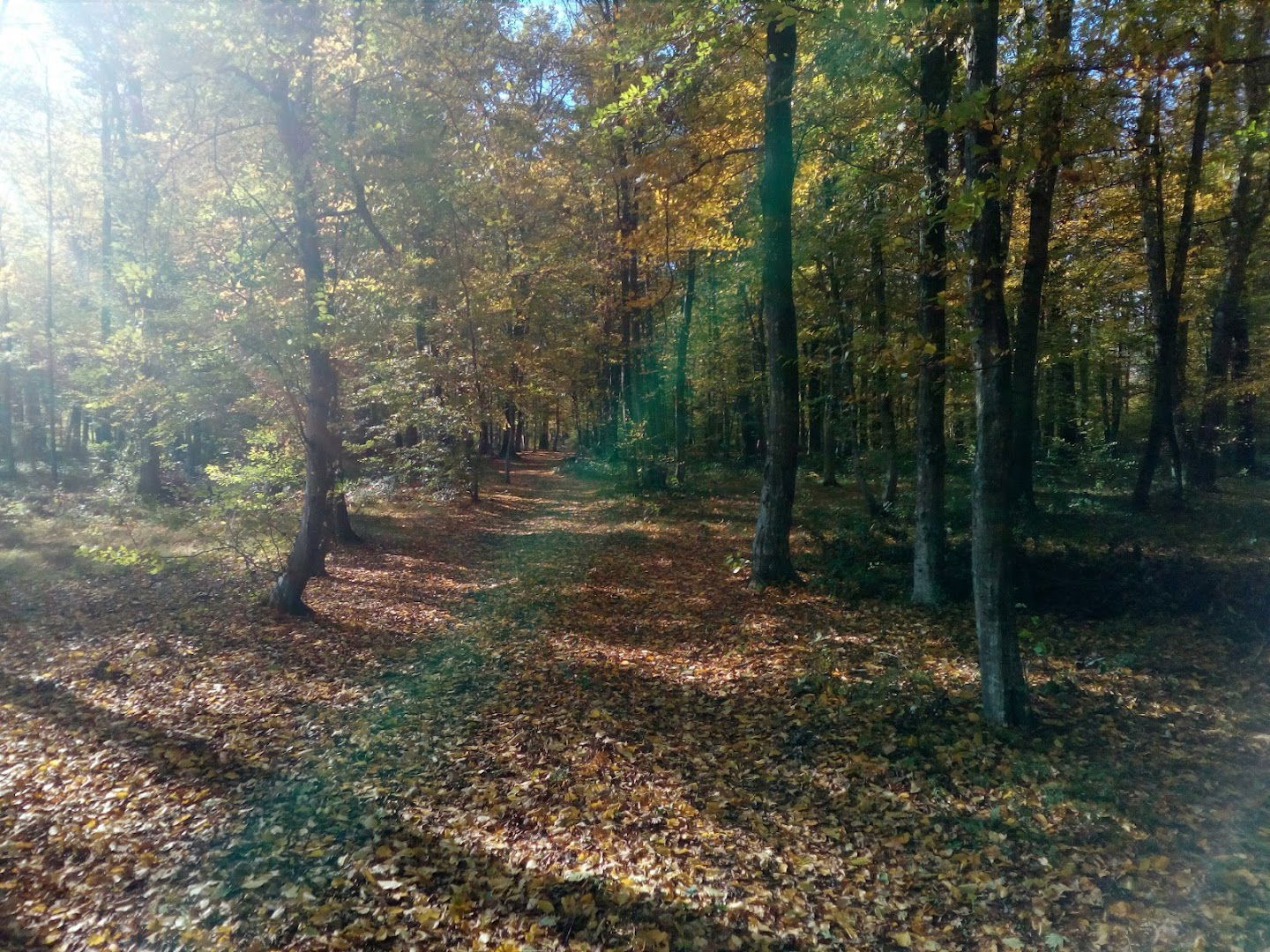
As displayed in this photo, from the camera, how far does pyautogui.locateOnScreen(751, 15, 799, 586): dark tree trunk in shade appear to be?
937 centimetres

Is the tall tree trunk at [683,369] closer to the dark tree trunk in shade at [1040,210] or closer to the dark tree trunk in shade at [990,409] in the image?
the dark tree trunk in shade at [1040,210]

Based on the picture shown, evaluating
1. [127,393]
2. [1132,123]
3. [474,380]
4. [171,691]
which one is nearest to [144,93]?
[127,393]

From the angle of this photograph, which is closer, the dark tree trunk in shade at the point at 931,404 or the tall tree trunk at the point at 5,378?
the dark tree trunk in shade at the point at 931,404

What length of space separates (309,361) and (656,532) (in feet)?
28.3

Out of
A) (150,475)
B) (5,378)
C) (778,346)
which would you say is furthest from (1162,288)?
(5,378)

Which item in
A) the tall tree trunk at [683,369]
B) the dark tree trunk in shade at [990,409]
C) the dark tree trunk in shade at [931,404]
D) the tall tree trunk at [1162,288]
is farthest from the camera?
the tall tree trunk at [683,369]

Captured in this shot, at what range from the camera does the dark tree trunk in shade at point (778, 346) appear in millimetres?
9367

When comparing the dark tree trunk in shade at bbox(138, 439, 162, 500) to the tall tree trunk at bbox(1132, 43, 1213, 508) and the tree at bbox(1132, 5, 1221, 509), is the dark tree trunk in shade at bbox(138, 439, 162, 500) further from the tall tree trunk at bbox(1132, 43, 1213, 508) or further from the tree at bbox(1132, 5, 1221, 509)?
the tall tree trunk at bbox(1132, 43, 1213, 508)

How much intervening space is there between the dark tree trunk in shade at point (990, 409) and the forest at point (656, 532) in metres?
0.03

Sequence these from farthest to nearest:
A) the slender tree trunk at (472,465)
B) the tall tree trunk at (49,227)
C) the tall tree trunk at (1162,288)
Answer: the slender tree trunk at (472,465) < the tall tree trunk at (49,227) < the tall tree trunk at (1162,288)

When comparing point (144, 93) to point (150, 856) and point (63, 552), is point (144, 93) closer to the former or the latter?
point (63, 552)

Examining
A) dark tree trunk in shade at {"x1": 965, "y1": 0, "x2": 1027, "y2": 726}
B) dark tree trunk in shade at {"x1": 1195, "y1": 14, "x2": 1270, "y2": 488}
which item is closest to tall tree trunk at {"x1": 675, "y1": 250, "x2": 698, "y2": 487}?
dark tree trunk in shade at {"x1": 1195, "y1": 14, "x2": 1270, "y2": 488}

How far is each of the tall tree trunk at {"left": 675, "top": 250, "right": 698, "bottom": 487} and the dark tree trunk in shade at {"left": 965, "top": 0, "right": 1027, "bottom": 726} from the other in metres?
14.3

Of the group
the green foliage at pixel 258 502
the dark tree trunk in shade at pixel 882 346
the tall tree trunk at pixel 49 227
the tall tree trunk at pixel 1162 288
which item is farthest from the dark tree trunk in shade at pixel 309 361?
the tall tree trunk at pixel 49 227
